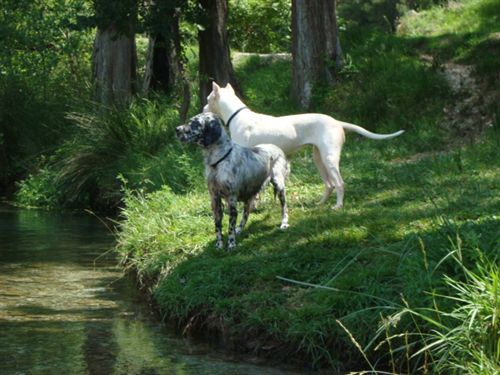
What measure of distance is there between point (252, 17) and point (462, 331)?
23.1 m

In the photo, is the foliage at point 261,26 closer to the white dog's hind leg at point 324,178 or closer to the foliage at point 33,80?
the foliage at point 33,80

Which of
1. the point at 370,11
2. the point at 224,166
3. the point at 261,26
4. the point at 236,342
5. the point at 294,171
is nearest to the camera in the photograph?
the point at 236,342

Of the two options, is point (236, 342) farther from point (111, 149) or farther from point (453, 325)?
point (111, 149)

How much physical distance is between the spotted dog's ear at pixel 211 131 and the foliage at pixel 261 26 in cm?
1904

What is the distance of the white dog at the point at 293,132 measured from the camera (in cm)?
1052

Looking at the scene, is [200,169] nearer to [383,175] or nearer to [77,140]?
[383,175]

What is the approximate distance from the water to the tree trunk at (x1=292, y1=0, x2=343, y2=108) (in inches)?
259

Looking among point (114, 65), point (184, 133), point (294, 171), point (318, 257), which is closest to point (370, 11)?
point (114, 65)

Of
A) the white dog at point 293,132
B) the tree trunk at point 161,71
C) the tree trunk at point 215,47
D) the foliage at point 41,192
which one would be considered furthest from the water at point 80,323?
the tree trunk at point 161,71

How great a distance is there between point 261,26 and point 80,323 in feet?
68.8

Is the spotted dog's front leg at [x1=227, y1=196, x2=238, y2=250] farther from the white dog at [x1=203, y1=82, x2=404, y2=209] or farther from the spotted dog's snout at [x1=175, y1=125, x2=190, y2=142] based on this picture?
the white dog at [x1=203, y1=82, x2=404, y2=209]

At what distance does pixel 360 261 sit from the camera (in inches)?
319

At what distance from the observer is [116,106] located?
1780cm

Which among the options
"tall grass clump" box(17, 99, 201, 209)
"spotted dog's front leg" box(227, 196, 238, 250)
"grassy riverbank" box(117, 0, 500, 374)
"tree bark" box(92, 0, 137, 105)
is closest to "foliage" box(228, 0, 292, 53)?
"tree bark" box(92, 0, 137, 105)
